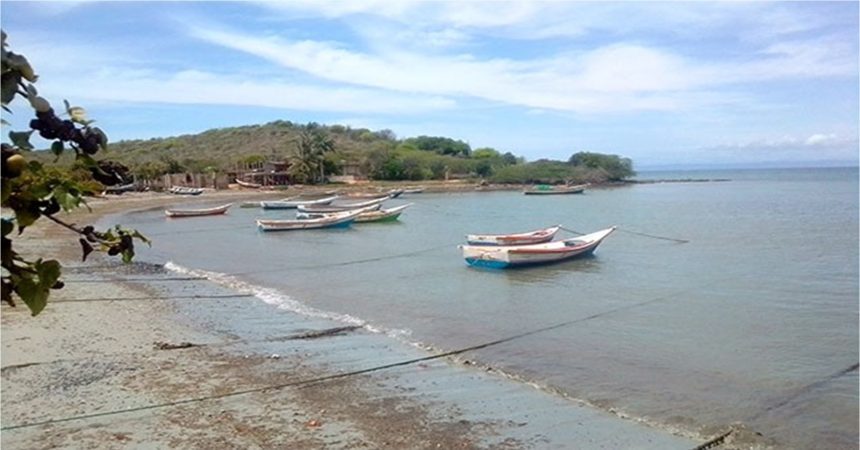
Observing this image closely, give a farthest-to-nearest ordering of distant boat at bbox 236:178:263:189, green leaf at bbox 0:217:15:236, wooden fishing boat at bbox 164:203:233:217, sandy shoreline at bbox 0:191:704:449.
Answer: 1. distant boat at bbox 236:178:263:189
2. wooden fishing boat at bbox 164:203:233:217
3. sandy shoreline at bbox 0:191:704:449
4. green leaf at bbox 0:217:15:236

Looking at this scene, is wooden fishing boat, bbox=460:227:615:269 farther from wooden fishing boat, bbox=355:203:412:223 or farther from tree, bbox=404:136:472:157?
tree, bbox=404:136:472:157

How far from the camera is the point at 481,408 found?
26.1ft

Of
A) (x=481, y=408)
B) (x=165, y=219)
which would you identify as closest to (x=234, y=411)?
(x=481, y=408)

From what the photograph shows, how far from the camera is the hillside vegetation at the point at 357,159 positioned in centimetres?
8650

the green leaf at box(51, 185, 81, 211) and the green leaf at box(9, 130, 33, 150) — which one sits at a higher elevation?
the green leaf at box(9, 130, 33, 150)

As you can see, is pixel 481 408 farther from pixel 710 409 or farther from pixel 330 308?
pixel 330 308

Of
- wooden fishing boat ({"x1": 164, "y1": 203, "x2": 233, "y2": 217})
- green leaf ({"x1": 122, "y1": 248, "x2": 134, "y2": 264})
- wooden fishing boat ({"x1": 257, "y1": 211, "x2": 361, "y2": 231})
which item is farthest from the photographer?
wooden fishing boat ({"x1": 164, "y1": 203, "x2": 233, "y2": 217})

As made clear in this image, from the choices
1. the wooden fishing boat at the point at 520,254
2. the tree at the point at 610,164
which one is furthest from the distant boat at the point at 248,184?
the wooden fishing boat at the point at 520,254

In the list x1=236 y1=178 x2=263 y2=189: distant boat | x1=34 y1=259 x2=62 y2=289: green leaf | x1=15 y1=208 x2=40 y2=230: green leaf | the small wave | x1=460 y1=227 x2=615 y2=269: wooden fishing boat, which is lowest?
the small wave

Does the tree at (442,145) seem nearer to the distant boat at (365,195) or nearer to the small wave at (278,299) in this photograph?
the distant boat at (365,195)

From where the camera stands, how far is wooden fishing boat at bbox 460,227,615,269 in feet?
72.3

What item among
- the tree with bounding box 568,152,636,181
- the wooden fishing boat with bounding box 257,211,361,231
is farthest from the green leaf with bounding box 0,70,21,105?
the tree with bounding box 568,152,636,181

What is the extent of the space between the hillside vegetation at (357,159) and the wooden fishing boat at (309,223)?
1281 inches

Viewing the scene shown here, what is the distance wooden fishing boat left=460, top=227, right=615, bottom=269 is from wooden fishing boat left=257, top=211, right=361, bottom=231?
15576 millimetres
